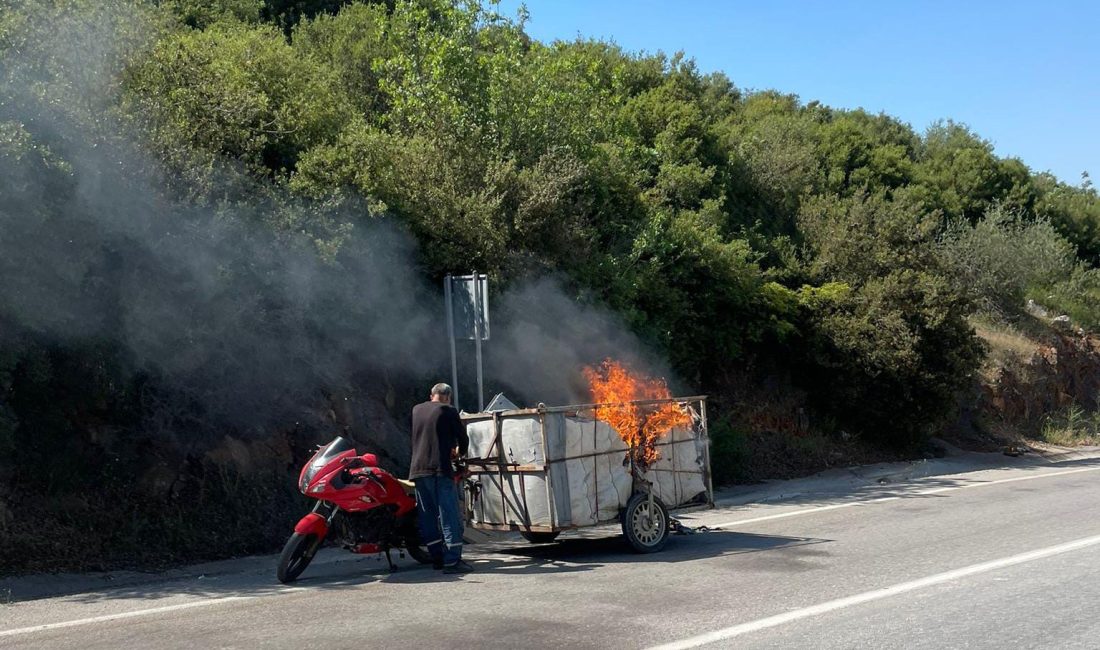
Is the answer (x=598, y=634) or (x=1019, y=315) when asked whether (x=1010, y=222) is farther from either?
(x=598, y=634)

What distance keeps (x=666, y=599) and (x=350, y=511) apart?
294cm

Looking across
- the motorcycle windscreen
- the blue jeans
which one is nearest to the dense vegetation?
the motorcycle windscreen

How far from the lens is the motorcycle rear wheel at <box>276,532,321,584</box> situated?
880 centimetres

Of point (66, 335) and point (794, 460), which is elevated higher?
point (66, 335)

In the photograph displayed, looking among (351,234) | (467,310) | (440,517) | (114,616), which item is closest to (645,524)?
(440,517)

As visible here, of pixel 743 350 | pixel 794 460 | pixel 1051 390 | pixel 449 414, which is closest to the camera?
pixel 449 414

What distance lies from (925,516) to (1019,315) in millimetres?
19750

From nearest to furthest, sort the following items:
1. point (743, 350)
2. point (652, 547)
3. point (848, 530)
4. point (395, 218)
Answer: point (652, 547)
point (848, 530)
point (395, 218)
point (743, 350)

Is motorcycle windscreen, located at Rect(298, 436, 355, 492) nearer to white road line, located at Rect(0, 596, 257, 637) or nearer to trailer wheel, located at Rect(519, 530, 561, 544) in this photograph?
white road line, located at Rect(0, 596, 257, 637)

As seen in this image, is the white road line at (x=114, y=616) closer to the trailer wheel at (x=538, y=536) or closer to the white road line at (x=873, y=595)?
the trailer wheel at (x=538, y=536)

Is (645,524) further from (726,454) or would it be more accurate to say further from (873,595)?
(726,454)

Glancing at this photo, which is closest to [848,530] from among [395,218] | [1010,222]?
[395,218]

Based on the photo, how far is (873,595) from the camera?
788 cm

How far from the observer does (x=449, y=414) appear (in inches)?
364
